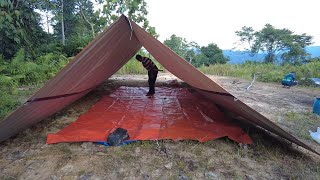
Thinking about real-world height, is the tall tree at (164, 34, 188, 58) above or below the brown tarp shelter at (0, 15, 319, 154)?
above

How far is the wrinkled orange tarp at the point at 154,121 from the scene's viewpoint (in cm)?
238

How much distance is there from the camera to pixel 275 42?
1430 cm

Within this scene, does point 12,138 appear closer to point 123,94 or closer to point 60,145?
point 60,145

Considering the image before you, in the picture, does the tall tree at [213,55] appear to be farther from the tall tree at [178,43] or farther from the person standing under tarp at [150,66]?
the person standing under tarp at [150,66]

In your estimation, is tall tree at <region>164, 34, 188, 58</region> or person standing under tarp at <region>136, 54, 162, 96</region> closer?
person standing under tarp at <region>136, 54, 162, 96</region>

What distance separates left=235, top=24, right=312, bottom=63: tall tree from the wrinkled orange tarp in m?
11.8

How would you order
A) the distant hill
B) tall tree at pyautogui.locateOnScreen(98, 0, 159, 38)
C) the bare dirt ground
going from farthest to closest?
the distant hill, tall tree at pyautogui.locateOnScreen(98, 0, 159, 38), the bare dirt ground

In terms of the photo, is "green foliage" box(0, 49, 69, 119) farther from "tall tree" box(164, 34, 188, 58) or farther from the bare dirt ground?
"tall tree" box(164, 34, 188, 58)

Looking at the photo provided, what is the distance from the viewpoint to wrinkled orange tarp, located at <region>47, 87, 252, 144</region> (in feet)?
7.81

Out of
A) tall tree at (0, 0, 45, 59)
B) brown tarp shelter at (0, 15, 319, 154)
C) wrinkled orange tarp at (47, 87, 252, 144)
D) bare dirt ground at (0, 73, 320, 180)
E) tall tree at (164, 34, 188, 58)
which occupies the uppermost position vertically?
tall tree at (164, 34, 188, 58)

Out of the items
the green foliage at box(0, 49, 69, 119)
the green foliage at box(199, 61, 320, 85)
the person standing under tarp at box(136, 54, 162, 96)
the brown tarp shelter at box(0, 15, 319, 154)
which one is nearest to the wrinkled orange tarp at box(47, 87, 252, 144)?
the brown tarp shelter at box(0, 15, 319, 154)

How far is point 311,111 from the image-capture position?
3.76m

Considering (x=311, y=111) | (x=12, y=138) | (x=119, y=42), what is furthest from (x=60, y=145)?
(x=311, y=111)

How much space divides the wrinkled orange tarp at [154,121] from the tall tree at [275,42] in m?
11.8
